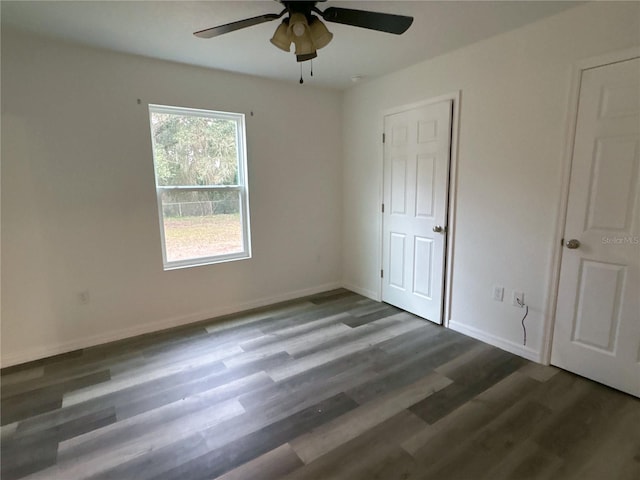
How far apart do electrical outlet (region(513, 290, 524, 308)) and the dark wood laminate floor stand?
413mm

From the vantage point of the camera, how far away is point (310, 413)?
2010 millimetres

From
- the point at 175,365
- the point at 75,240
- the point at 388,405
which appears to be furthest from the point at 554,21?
the point at 75,240

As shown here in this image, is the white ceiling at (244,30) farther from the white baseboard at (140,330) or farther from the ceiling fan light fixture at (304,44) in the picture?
the white baseboard at (140,330)

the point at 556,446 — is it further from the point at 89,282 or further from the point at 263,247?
the point at 89,282

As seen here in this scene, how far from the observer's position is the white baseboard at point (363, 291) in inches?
154

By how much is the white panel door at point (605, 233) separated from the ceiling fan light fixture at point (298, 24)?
182 centimetres

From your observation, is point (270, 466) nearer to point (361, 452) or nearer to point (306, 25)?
point (361, 452)

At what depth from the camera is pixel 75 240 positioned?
2738 mm

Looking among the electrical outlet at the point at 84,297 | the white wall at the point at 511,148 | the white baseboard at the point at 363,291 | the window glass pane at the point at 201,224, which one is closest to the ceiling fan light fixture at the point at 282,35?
the white wall at the point at 511,148

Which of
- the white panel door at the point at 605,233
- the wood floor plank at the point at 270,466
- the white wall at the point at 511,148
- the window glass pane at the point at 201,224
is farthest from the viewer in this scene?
the window glass pane at the point at 201,224

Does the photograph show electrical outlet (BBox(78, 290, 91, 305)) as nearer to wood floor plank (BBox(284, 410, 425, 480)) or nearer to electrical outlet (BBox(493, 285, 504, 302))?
wood floor plank (BBox(284, 410, 425, 480))

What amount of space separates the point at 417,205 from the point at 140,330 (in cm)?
291

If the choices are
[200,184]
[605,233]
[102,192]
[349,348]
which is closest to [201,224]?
[200,184]

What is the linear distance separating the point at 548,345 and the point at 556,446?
92cm
